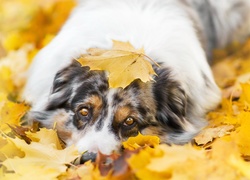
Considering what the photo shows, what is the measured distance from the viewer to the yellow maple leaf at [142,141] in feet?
12.0

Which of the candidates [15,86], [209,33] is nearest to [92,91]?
[15,86]

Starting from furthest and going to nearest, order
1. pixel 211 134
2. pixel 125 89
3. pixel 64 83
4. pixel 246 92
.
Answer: pixel 246 92 → pixel 64 83 → pixel 211 134 → pixel 125 89

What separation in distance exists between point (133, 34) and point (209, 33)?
1.91 meters

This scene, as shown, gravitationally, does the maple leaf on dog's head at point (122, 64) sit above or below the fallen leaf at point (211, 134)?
above

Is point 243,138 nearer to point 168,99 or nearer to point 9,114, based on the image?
point 168,99

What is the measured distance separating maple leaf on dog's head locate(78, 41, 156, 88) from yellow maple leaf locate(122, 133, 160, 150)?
0.36m

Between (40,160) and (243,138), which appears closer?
(40,160)

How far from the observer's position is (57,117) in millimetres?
4168

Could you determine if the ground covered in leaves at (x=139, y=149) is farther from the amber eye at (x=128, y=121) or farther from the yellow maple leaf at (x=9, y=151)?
the amber eye at (x=128, y=121)

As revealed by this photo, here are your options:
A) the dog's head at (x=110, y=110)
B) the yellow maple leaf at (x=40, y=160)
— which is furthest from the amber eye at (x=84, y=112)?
the yellow maple leaf at (x=40, y=160)

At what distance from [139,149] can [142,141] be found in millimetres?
316

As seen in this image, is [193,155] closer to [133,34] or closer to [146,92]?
[146,92]

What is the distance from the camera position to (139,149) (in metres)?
3.41

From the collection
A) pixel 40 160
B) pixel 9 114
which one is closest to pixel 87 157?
pixel 40 160
